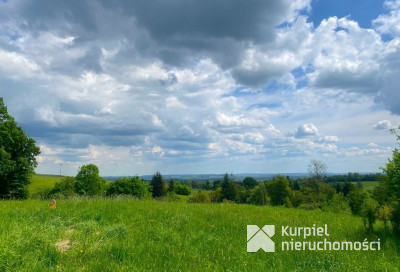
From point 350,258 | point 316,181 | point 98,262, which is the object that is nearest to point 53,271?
point 98,262

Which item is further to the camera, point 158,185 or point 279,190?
point 158,185

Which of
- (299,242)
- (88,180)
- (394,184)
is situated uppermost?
(394,184)

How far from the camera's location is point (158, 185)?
89.4 metres

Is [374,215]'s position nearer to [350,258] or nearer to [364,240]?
[364,240]

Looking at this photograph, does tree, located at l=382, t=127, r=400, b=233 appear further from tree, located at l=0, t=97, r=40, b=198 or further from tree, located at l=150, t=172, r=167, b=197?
tree, located at l=150, t=172, r=167, b=197

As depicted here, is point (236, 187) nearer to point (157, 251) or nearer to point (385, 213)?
point (385, 213)

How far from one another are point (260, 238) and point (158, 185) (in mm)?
85210

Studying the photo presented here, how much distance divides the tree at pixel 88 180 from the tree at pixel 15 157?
24280 mm

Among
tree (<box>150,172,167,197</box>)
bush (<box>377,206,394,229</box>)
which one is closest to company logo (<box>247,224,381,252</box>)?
bush (<box>377,206,394,229</box>)

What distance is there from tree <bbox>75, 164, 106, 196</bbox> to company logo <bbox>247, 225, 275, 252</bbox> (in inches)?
2309

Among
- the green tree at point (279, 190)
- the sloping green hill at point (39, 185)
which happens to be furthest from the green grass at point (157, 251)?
the green tree at point (279, 190)

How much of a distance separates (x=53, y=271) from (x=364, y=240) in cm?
822

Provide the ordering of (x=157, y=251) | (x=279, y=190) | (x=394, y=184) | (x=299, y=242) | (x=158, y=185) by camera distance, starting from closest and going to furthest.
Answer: (x=157, y=251)
(x=299, y=242)
(x=394, y=184)
(x=279, y=190)
(x=158, y=185)

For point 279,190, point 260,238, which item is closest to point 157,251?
point 260,238
